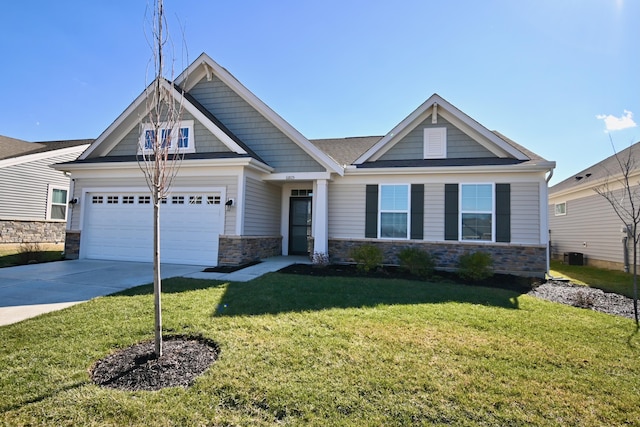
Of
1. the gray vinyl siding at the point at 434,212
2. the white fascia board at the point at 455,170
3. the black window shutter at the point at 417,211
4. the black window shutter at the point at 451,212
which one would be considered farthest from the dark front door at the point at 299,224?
the black window shutter at the point at 451,212

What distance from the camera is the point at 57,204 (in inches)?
706

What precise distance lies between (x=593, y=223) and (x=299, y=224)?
12.4 m

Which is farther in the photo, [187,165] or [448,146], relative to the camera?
[448,146]

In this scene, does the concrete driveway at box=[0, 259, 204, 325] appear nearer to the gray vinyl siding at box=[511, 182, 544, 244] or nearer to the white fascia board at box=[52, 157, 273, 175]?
the white fascia board at box=[52, 157, 273, 175]

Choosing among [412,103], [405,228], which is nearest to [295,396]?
[405,228]

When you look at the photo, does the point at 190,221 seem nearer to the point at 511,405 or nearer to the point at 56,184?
the point at 511,405

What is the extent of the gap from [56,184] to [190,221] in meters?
12.2

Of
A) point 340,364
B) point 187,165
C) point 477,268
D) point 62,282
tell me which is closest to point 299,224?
point 187,165

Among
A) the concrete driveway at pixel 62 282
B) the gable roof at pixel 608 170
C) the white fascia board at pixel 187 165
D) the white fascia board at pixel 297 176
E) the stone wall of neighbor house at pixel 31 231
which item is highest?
the gable roof at pixel 608 170

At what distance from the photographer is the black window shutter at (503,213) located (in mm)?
10359

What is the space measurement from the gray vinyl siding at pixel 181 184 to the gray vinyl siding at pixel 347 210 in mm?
3462

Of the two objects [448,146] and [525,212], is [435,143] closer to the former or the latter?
[448,146]

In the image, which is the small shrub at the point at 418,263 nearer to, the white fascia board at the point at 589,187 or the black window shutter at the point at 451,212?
the black window shutter at the point at 451,212

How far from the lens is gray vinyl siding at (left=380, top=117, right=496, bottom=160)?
11.2 m
